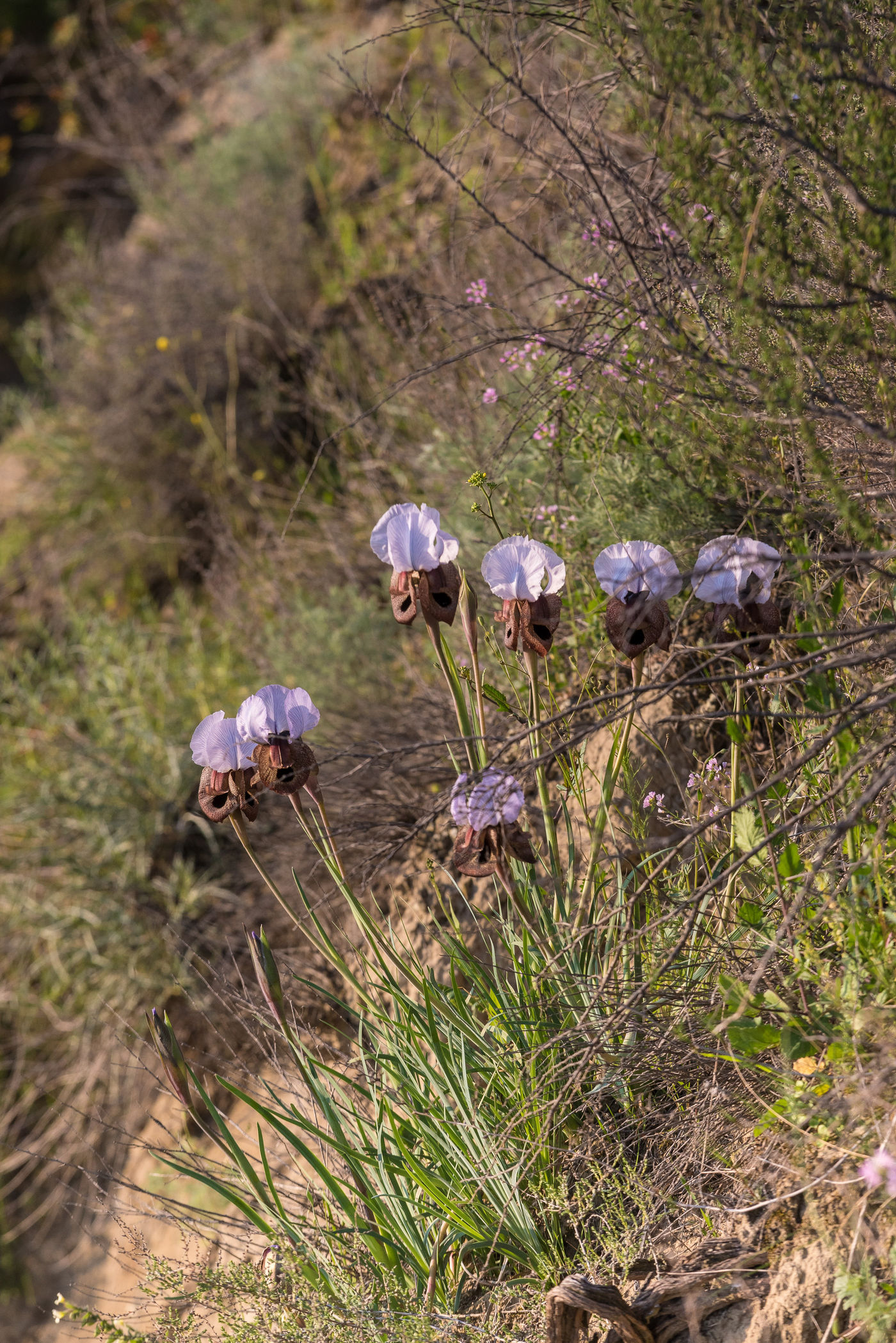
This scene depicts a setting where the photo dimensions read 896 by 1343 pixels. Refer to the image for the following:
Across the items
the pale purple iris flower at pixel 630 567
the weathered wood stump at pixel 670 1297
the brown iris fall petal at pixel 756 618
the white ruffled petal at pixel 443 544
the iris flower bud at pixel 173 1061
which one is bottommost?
the weathered wood stump at pixel 670 1297

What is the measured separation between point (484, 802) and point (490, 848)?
145 millimetres

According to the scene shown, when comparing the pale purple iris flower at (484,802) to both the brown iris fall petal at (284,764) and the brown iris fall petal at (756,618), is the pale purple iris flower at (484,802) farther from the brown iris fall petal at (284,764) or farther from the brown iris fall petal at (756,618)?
the brown iris fall petal at (756,618)

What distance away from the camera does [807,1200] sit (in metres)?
1.40

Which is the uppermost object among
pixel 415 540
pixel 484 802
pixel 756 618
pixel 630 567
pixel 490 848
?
pixel 415 540

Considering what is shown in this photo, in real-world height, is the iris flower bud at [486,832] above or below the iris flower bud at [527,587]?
below

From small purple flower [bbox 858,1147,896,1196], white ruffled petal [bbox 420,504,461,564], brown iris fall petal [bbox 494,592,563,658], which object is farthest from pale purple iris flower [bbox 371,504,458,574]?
small purple flower [bbox 858,1147,896,1196]

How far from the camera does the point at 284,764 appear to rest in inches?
62.8

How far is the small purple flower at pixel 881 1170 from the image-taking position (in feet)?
3.77

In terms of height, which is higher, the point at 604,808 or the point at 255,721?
the point at 255,721

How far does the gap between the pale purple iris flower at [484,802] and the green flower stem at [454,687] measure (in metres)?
0.15

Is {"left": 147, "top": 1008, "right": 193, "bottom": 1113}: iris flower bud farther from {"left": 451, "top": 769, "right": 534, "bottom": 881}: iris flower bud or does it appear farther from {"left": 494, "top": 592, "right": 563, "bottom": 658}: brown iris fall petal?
{"left": 494, "top": 592, "right": 563, "bottom": 658}: brown iris fall petal

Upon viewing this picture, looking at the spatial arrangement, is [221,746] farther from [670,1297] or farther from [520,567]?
[670,1297]

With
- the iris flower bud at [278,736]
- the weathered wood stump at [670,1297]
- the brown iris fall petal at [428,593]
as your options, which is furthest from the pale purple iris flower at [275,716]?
the weathered wood stump at [670,1297]

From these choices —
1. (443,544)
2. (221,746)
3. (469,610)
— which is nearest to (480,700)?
(469,610)
